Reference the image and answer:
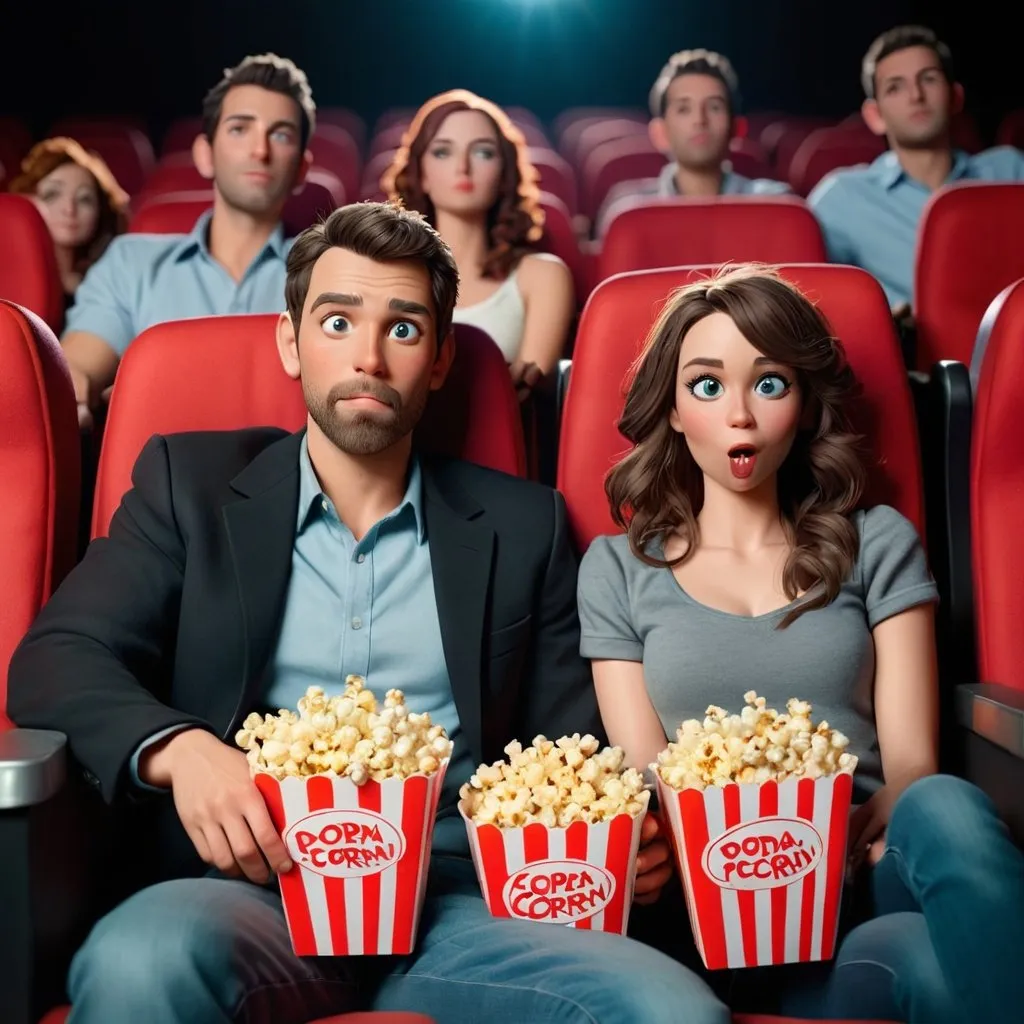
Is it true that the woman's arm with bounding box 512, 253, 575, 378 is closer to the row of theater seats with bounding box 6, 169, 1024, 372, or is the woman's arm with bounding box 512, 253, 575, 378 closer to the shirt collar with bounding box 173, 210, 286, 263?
the row of theater seats with bounding box 6, 169, 1024, 372

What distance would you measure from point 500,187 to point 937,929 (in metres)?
1.72

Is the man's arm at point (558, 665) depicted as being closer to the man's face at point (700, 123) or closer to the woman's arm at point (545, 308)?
the woman's arm at point (545, 308)

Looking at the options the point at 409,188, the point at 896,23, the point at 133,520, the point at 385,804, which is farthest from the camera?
the point at 896,23

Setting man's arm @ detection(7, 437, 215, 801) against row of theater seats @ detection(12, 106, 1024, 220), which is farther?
row of theater seats @ detection(12, 106, 1024, 220)

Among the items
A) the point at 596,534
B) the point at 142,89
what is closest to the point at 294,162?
the point at 596,534

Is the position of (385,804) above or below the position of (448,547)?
below

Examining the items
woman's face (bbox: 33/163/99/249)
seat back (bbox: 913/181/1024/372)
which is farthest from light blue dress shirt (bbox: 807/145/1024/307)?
woman's face (bbox: 33/163/99/249)

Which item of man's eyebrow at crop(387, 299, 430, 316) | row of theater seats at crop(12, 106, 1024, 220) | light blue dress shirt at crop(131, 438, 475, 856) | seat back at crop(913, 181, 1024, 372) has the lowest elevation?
light blue dress shirt at crop(131, 438, 475, 856)

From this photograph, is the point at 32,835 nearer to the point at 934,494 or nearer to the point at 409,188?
the point at 934,494

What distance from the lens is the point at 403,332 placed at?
4.33 feet

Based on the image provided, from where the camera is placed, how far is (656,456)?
137 cm

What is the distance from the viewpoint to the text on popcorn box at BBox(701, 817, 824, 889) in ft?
3.30

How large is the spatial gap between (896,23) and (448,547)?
486 centimetres

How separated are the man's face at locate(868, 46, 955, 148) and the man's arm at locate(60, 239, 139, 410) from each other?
1572 millimetres
